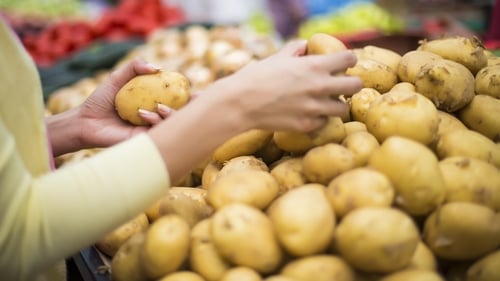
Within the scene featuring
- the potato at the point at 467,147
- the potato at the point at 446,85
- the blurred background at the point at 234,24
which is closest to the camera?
the potato at the point at 467,147

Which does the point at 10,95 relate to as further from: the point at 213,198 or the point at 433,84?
the point at 433,84

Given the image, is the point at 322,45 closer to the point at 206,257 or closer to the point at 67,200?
the point at 206,257

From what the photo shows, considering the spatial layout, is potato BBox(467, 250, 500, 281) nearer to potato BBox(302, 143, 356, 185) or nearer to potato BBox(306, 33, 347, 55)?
potato BBox(302, 143, 356, 185)

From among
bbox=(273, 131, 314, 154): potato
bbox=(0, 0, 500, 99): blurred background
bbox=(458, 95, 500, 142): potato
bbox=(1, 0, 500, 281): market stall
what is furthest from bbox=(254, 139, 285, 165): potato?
bbox=(0, 0, 500, 99): blurred background

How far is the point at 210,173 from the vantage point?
1.20m

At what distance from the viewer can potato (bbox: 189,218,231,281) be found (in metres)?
0.90

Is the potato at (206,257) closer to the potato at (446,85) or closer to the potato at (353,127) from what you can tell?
the potato at (353,127)

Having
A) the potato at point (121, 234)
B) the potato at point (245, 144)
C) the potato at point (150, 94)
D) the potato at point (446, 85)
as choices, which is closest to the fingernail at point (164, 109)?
the potato at point (150, 94)

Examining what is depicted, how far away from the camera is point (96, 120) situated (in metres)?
1.35

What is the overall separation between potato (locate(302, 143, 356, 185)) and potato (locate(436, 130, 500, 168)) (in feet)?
0.66

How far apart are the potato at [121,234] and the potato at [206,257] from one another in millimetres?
187

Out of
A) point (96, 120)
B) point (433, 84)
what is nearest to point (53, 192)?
point (96, 120)

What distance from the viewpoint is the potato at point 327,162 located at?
952 mm

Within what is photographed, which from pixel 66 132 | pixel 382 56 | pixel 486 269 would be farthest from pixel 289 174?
pixel 66 132
